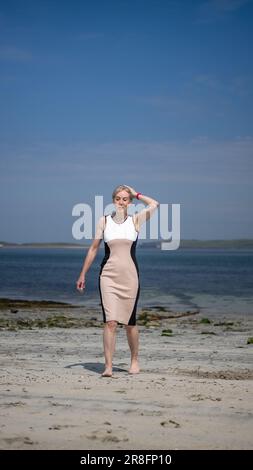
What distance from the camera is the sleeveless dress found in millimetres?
7547

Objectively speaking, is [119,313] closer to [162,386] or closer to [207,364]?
[162,386]

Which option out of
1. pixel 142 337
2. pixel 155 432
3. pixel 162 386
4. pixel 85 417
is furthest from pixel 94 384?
pixel 142 337

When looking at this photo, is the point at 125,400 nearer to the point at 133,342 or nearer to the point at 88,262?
the point at 133,342

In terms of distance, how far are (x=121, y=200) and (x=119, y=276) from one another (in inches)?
38.7

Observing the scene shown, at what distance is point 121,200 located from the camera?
25.2 ft

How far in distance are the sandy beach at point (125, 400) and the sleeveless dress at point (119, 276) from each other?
824 millimetres

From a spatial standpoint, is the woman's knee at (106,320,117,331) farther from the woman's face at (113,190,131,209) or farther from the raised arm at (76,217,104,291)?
the woman's face at (113,190,131,209)

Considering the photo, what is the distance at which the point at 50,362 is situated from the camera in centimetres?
918


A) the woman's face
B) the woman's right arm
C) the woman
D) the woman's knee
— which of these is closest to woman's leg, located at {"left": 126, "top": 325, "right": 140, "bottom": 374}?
the woman

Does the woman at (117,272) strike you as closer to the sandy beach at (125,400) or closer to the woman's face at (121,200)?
the woman's face at (121,200)

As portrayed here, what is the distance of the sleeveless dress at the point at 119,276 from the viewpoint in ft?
24.8

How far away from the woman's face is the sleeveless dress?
0.24m

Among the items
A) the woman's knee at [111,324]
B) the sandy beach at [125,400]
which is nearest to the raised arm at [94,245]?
the woman's knee at [111,324]

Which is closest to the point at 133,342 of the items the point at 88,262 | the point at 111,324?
the point at 111,324
